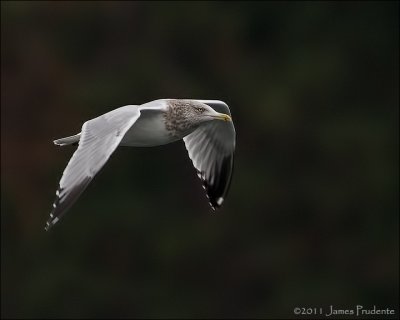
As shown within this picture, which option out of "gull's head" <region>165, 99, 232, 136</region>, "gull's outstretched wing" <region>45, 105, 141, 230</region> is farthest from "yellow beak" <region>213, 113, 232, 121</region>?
"gull's outstretched wing" <region>45, 105, 141, 230</region>

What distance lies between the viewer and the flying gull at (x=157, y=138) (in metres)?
5.04

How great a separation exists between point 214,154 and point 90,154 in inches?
53.6

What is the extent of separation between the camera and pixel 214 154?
6395mm

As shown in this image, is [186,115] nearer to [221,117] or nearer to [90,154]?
[221,117]

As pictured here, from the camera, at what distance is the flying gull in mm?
5043

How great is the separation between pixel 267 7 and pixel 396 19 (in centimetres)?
145

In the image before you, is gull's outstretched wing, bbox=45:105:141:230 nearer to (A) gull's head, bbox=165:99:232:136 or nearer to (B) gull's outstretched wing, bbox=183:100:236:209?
(A) gull's head, bbox=165:99:232:136

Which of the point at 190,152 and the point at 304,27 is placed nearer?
the point at 190,152

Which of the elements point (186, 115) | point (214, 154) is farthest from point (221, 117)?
point (214, 154)

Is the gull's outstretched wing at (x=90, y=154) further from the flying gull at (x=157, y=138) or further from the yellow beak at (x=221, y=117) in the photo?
the yellow beak at (x=221, y=117)

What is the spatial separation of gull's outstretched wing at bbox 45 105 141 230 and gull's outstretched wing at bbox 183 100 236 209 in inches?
38.2

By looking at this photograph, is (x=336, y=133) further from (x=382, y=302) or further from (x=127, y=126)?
(x=127, y=126)

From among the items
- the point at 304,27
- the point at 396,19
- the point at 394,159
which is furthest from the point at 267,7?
the point at 394,159

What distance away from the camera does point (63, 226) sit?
484 inches
